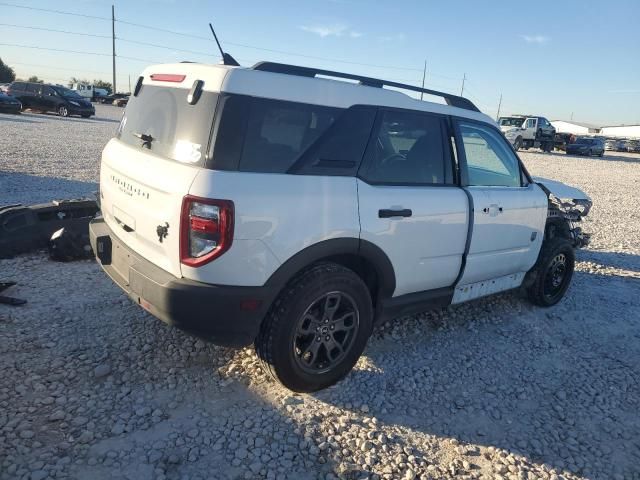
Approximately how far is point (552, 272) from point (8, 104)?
26771mm

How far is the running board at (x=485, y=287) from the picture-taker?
4023mm

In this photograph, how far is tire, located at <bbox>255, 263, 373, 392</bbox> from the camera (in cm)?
292

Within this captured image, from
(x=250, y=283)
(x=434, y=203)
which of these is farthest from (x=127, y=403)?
(x=434, y=203)

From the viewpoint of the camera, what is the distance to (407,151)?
11.6 feet

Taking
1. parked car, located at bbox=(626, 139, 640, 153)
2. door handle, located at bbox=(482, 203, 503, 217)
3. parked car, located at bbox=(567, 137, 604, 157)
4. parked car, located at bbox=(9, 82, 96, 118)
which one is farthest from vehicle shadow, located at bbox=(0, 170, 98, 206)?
parked car, located at bbox=(626, 139, 640, 153)

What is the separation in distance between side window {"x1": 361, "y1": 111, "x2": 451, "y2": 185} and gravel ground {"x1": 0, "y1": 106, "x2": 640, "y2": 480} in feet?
4.58

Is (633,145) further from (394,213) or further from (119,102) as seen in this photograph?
(394,213)

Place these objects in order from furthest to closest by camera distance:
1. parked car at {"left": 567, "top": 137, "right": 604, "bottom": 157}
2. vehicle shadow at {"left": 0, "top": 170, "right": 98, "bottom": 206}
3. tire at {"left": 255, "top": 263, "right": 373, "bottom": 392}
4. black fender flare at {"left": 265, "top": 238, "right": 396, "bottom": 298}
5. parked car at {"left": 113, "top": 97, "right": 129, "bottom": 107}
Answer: parked car at {"left": 113, "top": 97, "right": 129, "bottom": 107} < parked car at {"left": 567, "top": 137, "right": 604, "bottom": 157} < vehicle shadow at {"left": 0, "top": 170, "right": 98, "bottom": 206} < tire at {"left": 255, "top": 263, "right": 373, "bottom": 392} < black fender flare at {"left": 265, "top": 238, "right": 396, "bottom": 298}

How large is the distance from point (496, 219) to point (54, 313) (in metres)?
3.67

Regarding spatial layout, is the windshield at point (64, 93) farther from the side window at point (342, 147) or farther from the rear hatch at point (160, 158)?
the side window at point (342, 147)

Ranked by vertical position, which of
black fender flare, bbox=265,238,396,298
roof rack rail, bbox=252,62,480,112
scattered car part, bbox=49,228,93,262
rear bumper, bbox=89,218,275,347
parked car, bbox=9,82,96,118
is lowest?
scattered car part, bbox=49,228,93,262

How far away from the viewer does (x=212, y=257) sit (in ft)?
8.48

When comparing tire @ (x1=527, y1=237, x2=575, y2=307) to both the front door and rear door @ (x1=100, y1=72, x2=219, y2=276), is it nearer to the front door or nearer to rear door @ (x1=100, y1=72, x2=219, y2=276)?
the front door

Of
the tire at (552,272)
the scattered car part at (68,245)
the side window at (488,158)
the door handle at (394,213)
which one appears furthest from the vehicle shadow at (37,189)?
the tire at (552,272)
